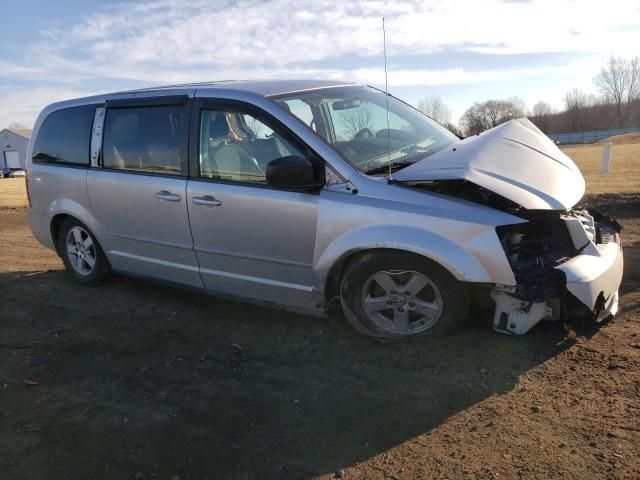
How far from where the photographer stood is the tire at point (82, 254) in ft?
17.7

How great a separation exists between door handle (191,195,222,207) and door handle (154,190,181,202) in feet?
0.64

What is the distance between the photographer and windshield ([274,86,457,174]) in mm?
3963

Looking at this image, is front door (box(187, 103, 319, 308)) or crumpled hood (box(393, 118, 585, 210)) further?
front door (box(187, 103, 319, 308))

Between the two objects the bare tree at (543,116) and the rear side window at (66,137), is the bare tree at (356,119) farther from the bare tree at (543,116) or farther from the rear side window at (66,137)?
the bare tree at (543,116)

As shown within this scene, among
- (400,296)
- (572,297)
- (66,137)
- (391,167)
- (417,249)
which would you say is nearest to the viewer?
(572,297)

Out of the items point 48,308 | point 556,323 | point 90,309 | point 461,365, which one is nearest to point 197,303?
point 90,309

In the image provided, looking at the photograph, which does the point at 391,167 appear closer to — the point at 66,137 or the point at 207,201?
the point at 207,201

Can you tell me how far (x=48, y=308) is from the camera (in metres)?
5.05

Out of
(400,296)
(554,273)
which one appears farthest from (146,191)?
(554,273)

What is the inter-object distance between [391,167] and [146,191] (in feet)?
6.99

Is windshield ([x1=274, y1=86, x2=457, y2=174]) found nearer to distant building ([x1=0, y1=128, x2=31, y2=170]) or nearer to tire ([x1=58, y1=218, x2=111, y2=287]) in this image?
tire ([x1=58, y1=218, x2=111, y2=287])

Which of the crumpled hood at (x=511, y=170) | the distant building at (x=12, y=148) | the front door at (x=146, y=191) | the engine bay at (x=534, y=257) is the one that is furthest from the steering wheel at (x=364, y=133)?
the distant building at (x=12, y=148)

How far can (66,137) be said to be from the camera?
5.41 meters

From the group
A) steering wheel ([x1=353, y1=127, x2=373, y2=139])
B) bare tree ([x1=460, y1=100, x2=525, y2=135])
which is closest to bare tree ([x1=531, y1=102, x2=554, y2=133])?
bare tree ([x1=460, y1=100, x2=525, y2=135])
